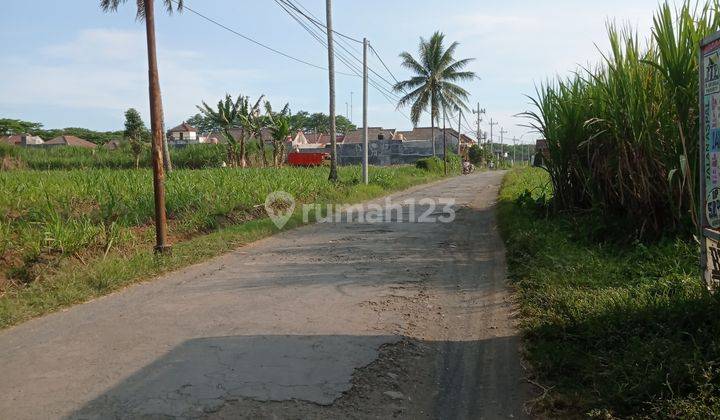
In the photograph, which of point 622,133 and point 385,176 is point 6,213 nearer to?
point 622,133

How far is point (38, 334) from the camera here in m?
5.40

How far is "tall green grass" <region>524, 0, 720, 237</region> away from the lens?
20.1 feet

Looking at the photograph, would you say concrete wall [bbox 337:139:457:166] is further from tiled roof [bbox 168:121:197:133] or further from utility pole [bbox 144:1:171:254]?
utility pole [bbox 144:1:171:254]

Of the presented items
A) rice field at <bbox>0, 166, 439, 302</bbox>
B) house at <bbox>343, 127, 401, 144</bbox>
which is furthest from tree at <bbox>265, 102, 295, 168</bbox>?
house at <bbox>343, 127, 401, 144</bbox>

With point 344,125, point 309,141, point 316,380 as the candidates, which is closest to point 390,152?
point 309,141

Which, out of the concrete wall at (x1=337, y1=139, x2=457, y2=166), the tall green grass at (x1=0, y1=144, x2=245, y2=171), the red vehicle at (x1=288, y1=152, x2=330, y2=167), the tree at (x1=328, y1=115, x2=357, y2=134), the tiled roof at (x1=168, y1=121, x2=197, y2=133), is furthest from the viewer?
the tree at (x1=328, y1=115, x2=357, y2=134)

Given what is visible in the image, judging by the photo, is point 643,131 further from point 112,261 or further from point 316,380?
point 112,261

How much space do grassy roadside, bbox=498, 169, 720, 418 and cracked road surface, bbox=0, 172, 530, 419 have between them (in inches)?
12.0

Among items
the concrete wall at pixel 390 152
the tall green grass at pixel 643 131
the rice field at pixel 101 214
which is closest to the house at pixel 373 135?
the concrete wall at pixel 390 152

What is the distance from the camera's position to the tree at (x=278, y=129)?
31297 mm

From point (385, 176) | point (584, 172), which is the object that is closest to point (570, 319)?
point (584, 172)

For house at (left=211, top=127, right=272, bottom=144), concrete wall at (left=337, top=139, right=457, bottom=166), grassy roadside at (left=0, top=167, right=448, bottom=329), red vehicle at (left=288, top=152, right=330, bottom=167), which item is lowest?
grassy roadside at (left=0, top=167, right=448, bottom=329)

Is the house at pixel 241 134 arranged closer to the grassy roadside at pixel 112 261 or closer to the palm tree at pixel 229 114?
the palm tree at pixel 229 114

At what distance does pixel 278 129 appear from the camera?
31.4m
